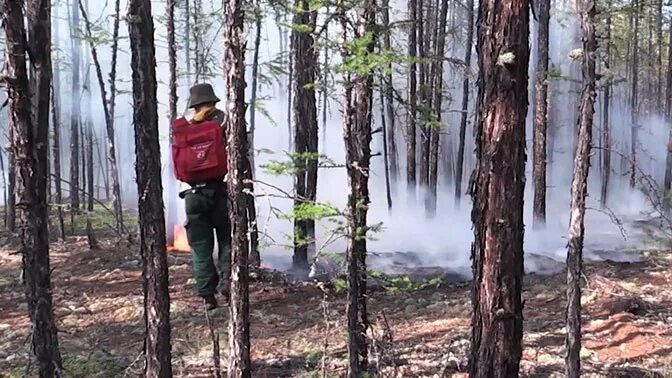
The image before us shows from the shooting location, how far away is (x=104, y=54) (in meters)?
60.5

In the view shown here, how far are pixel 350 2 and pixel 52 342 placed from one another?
4019 millimetres

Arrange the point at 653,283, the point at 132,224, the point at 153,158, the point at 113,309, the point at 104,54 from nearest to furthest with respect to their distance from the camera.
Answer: the point at 153,158 → the point at 113,309 → the point at 653,283 → the point at 132,224 → the point at 104,54

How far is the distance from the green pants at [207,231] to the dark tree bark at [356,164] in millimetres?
2132

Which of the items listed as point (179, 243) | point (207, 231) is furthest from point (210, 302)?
point (179, 243)

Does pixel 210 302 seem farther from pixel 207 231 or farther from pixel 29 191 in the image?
pixel 29 191

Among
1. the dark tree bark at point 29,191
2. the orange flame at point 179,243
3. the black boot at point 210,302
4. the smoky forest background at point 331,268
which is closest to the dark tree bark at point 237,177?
the smoky forest background at point 331,268

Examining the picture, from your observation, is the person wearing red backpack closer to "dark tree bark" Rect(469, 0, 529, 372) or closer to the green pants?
the green pants

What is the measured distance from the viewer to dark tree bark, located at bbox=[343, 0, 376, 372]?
516cm

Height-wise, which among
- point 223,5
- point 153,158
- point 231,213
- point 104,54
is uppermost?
point 104,54

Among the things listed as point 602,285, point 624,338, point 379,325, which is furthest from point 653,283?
point 379,325

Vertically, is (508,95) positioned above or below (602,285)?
above

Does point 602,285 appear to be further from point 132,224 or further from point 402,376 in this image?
point 132,224

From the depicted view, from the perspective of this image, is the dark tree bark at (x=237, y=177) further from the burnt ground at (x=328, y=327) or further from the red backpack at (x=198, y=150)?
the red backpack at (x=198, y=150)

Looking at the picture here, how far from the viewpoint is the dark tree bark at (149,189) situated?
16.1ft
